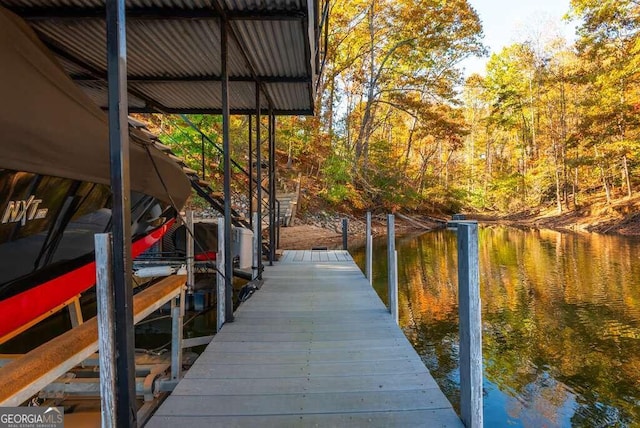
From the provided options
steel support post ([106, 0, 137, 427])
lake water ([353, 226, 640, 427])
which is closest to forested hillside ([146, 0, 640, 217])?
lake water ([353, 226, 640, 427])

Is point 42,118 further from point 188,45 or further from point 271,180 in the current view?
point 271,180

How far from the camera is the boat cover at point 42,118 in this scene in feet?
5.25

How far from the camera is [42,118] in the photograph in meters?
1.80

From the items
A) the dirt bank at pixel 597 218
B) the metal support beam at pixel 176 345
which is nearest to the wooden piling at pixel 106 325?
the metal support beam at pixel 176 345

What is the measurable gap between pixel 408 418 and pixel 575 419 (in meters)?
2.48

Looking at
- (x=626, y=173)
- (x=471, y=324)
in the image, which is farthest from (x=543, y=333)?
(x=626, y=173)

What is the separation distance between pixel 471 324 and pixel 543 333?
4371mm

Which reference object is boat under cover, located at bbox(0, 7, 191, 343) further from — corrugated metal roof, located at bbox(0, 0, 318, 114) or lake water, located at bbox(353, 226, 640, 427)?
lake water, located at bbox(353, 226, 640, 427)

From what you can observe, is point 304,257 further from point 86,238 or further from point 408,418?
point 408,418

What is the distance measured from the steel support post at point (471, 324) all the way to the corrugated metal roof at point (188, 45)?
2127 millimetres

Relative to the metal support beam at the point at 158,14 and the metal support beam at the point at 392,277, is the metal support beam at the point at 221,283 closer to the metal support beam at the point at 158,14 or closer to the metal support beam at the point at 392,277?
the metal support beam at the point at 392,277

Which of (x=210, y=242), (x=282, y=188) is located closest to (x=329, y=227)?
(x=282, y=188)

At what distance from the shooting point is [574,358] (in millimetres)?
4645

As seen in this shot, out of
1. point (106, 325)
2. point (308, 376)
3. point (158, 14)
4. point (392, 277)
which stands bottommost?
point (308, 376)
